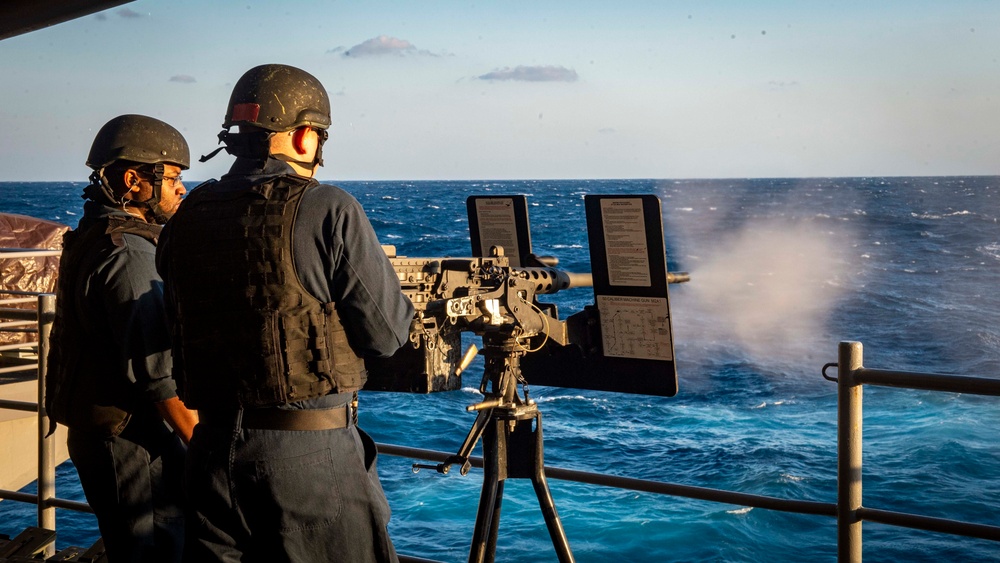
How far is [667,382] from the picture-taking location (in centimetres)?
370

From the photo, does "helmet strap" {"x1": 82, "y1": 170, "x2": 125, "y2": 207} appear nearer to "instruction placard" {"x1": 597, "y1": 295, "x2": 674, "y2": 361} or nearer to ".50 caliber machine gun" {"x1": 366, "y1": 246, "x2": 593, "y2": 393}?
".50 caliber machine gun" {"x1": 366, "y1": 246, "x2": 593, "y2": 393}

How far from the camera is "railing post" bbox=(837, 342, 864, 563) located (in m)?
3.05

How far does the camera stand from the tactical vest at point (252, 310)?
2.72 metres

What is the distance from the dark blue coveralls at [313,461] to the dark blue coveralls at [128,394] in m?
0.44

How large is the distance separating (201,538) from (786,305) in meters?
46.0

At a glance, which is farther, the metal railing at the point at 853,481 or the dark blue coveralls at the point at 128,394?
the dark blue coveralls at the point at 128,394

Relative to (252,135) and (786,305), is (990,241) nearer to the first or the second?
(786,305)

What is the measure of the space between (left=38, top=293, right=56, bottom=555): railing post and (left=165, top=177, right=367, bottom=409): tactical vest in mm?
1772

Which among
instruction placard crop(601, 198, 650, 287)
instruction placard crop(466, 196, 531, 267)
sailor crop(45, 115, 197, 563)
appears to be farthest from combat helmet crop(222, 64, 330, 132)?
instruction placard crop(466, 196, 531, 267)

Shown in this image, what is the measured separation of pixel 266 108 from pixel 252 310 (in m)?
0.56

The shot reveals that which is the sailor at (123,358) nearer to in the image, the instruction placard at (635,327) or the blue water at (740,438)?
the instruction placard at (635,327)

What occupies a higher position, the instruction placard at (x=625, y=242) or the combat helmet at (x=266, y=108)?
the combat helmet at (x=266, y=108)

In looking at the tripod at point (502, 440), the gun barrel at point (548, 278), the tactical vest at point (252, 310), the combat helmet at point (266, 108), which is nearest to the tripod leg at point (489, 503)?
the tripod at point (502, 440)

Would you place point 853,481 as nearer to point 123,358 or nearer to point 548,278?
point 548,278
